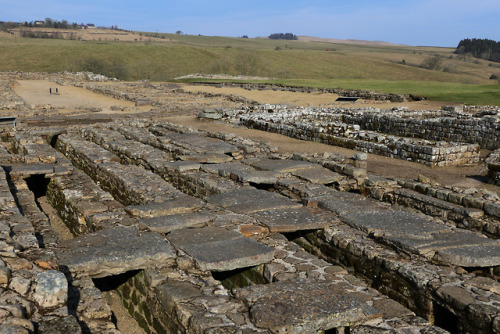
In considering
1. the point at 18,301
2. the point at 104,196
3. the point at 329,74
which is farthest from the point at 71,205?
the point at 329,74

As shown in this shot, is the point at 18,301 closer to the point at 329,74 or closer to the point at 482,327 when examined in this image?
the point at 482,327

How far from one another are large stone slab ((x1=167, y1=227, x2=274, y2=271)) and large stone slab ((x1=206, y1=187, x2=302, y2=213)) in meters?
0.97

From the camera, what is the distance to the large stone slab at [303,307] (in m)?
3.82

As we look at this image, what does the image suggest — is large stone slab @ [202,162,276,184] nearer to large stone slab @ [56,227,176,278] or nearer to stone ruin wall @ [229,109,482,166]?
large stone slab @ [56,227,176,278]

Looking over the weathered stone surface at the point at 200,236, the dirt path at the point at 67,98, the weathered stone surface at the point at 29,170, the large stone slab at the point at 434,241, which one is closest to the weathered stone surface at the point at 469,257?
the large stone slab at the point at 434,241

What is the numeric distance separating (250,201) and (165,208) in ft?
4.35

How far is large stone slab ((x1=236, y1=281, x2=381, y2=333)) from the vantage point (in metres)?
3.82

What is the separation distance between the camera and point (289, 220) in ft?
20.6

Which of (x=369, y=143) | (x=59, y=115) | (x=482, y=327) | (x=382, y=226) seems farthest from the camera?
(x=59, y=115)

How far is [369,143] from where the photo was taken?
13.2 metres

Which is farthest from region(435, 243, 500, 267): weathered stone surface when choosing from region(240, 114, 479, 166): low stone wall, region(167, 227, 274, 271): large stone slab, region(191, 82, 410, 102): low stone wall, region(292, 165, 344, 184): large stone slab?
region(191, 82, 410, 102): low stone wall

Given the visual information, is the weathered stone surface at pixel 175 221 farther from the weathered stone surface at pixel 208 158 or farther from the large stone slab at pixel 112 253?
the weathered stone surface at pixel 208 158

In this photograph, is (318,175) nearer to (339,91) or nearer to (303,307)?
(303,307)

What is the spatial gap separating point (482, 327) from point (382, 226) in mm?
2009
